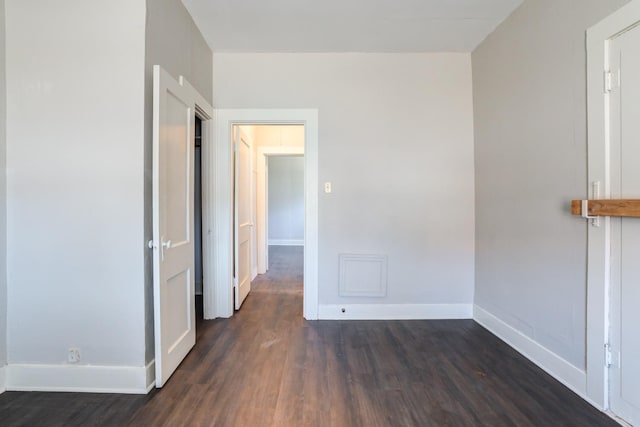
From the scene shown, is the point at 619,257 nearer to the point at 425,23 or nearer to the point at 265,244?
the point at 425,23

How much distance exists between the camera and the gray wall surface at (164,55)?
187 centimetres

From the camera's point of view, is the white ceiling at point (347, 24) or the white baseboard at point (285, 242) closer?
the white ceiling at point (347, 24)

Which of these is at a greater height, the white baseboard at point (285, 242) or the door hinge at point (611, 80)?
the door hinge at point (611, 80)

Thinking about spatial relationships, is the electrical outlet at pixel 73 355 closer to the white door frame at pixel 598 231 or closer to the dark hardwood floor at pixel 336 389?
the dark hardwood floor at pixel 336 389

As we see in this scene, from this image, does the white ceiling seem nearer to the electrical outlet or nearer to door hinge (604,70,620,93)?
door hinge (604,70,620,93)

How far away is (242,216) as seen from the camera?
11.4ft

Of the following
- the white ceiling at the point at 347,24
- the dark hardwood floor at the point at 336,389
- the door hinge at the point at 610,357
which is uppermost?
the white ceiling at the point at 347,24

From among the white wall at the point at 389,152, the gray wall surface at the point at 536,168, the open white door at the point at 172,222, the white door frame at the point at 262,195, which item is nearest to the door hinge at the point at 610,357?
the gray wall surface at the point at 536,168

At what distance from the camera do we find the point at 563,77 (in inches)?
76.5

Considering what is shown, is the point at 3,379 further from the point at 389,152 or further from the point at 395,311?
the point at 389,152

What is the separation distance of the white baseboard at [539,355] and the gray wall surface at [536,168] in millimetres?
49

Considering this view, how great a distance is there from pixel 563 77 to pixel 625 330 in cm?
158

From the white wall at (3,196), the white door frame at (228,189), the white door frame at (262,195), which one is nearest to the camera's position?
the white wall at (3,196)

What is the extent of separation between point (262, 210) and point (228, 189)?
6.63 ft
